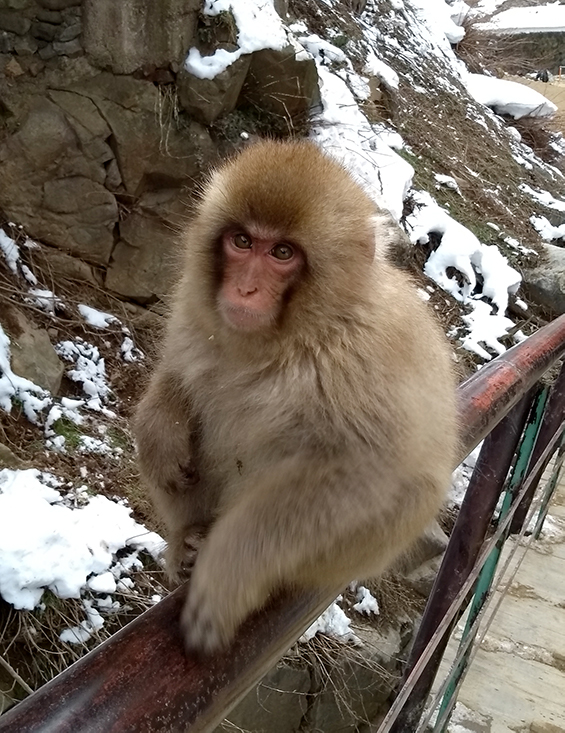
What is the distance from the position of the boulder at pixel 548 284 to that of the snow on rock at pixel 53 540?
4264 mm

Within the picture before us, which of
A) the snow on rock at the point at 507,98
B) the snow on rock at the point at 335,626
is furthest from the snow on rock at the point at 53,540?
the snow on rock at the point at 507,98

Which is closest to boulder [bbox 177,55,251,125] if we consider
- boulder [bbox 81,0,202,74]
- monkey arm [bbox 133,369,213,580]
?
boulder [bbox 81,0,202,74]

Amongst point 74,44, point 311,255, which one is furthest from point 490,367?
point 74,44

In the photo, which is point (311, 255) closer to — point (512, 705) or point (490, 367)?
point (490, 367)

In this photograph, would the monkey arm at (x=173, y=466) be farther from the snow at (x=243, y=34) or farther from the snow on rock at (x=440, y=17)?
the snow on rock at (x=440, y=17)

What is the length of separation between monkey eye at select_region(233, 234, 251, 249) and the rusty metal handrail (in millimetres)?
645

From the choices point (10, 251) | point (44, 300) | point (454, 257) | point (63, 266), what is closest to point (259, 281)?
point (44, 300)

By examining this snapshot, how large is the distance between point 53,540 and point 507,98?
7.87 meters

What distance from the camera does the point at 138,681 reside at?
2.22 feet

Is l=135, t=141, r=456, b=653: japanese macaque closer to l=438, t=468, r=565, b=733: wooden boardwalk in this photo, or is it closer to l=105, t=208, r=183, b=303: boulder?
l=438, t=468, r=565, b=733: wooden boardwalk

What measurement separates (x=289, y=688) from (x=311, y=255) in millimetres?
2372

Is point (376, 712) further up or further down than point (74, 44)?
further down

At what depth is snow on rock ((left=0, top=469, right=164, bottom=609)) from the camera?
95.9 inches

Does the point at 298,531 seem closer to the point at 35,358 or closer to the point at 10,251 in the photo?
the point at 35,358
